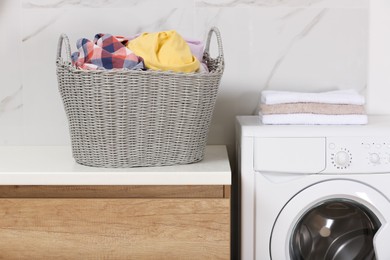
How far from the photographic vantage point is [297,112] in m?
1.83

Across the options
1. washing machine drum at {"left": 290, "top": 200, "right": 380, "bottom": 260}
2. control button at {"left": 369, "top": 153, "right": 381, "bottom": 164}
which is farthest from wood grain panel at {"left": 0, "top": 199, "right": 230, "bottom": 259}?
control button at {"left": 369, "top": 153, "right": 381, "bottom": 164}

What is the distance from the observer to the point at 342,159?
5.58ft

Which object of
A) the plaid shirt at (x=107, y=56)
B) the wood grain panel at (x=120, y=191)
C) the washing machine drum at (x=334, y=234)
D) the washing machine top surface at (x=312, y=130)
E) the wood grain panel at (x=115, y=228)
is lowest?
the washing machine drum at (x=334, y=234)

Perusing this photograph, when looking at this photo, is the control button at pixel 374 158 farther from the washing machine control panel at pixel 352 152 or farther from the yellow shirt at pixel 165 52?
the yellow shirt at pixel 165 52

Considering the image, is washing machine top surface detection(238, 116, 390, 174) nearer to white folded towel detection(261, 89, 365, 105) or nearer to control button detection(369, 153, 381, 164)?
control button detection(369, 153, 381, 164)

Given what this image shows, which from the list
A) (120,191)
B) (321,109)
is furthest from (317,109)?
(120,191)

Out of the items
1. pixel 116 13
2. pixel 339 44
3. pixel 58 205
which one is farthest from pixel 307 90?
pixel 58 205

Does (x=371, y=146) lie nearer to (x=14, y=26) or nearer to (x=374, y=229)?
(x=374, y=229)

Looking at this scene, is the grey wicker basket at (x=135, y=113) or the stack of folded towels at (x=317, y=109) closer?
the grey wicker basket at (x=135, y=113)

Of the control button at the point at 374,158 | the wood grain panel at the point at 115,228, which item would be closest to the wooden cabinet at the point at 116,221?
the wood grain panel at the point at 115,228

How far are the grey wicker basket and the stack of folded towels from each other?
9.3 inches

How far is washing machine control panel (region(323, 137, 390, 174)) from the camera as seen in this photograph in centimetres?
170

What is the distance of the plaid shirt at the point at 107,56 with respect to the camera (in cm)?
166

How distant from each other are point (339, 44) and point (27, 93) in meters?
1.18
